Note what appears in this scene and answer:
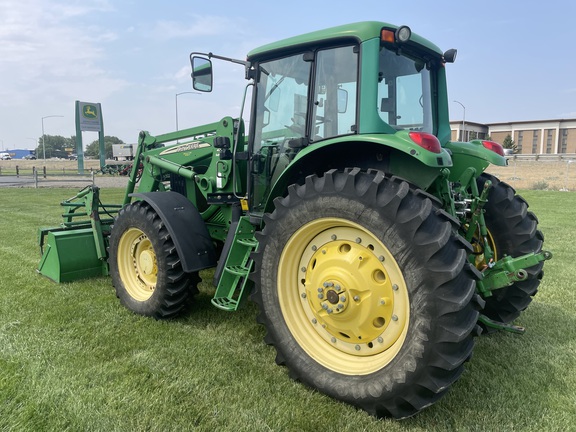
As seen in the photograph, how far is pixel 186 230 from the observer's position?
417cm

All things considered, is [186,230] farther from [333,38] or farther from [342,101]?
[333,38]

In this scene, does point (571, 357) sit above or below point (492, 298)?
below

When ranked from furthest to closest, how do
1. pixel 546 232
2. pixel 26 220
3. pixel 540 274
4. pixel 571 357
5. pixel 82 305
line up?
pixel 26 220, pixel 546 232, pixel 82 305, pixel 540 274, pixel 571 357

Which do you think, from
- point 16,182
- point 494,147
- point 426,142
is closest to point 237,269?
point 426,142

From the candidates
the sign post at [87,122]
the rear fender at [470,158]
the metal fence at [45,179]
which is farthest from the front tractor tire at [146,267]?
the sign post at [87,122]

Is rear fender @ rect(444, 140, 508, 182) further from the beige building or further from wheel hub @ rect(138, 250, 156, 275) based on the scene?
the beige building

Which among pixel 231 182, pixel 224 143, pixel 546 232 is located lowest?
pixel 546 232

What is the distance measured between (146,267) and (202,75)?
79.7 inches

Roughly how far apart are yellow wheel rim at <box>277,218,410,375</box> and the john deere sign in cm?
3165

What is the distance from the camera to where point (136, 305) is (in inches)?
173

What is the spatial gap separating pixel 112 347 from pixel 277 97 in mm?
2548

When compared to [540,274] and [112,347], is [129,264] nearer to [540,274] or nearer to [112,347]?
[112,347]

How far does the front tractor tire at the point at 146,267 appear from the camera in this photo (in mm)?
4109

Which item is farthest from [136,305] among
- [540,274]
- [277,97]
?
[540,274]
